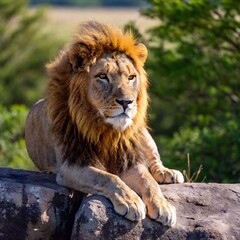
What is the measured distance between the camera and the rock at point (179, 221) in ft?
21.0

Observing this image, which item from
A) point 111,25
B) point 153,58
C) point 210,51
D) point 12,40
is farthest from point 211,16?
point 12,40

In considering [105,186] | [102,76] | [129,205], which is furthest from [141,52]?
[129,205]

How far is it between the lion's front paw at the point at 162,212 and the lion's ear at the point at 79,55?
1.14 metres

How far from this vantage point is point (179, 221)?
261 inches

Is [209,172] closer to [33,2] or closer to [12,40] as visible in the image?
[12,40]

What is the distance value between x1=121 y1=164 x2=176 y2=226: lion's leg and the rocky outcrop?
0.06m

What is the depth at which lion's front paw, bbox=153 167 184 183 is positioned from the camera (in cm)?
745

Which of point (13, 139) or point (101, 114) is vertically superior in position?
point (101, 114)

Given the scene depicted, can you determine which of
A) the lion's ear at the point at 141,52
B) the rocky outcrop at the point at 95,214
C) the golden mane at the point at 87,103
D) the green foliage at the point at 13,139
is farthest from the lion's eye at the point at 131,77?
the green foliage at the point at 13,139

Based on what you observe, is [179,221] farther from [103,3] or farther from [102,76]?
[103,3]

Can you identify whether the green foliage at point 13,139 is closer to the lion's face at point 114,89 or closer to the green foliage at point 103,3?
the lion's face at point 114,89

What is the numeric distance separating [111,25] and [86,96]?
625mm

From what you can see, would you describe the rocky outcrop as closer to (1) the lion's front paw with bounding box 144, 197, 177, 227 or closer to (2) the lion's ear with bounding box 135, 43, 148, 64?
(1) the lion's front paw with bounding box 144, 197, 177, 227

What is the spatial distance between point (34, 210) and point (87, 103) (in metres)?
0.87
